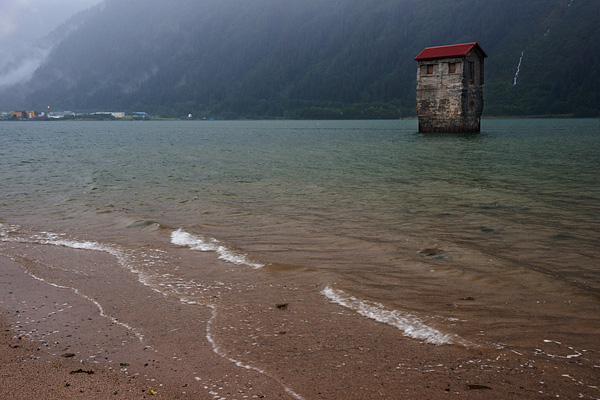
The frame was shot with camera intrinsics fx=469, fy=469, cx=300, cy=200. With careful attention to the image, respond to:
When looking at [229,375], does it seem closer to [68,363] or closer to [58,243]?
[68,363]

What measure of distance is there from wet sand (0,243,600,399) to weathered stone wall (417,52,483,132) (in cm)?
5454

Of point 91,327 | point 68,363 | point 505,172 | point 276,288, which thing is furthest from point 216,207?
point 505,172

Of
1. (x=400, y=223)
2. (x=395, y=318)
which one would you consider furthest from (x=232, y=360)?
(x=400, y=223)

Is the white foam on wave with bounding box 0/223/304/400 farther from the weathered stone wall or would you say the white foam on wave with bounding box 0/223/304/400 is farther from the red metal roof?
the weathered stone wall

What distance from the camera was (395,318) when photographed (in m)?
6.16

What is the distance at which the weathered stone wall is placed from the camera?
184 ft

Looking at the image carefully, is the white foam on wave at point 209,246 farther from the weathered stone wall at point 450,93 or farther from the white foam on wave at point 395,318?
the weathered stone wall at point 450,93

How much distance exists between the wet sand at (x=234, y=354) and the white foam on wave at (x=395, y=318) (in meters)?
0.15

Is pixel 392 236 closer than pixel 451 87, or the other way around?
pixel 392 236

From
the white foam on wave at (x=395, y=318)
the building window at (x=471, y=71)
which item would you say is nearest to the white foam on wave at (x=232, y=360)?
the white foam on wave at (x=395, y=318)

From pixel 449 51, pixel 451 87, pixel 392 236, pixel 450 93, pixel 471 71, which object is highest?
pixel 449 51

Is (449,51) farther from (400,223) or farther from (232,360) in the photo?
(232,360)

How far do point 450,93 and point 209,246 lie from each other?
52917 mm

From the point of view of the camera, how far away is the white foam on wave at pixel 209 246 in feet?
29.8
